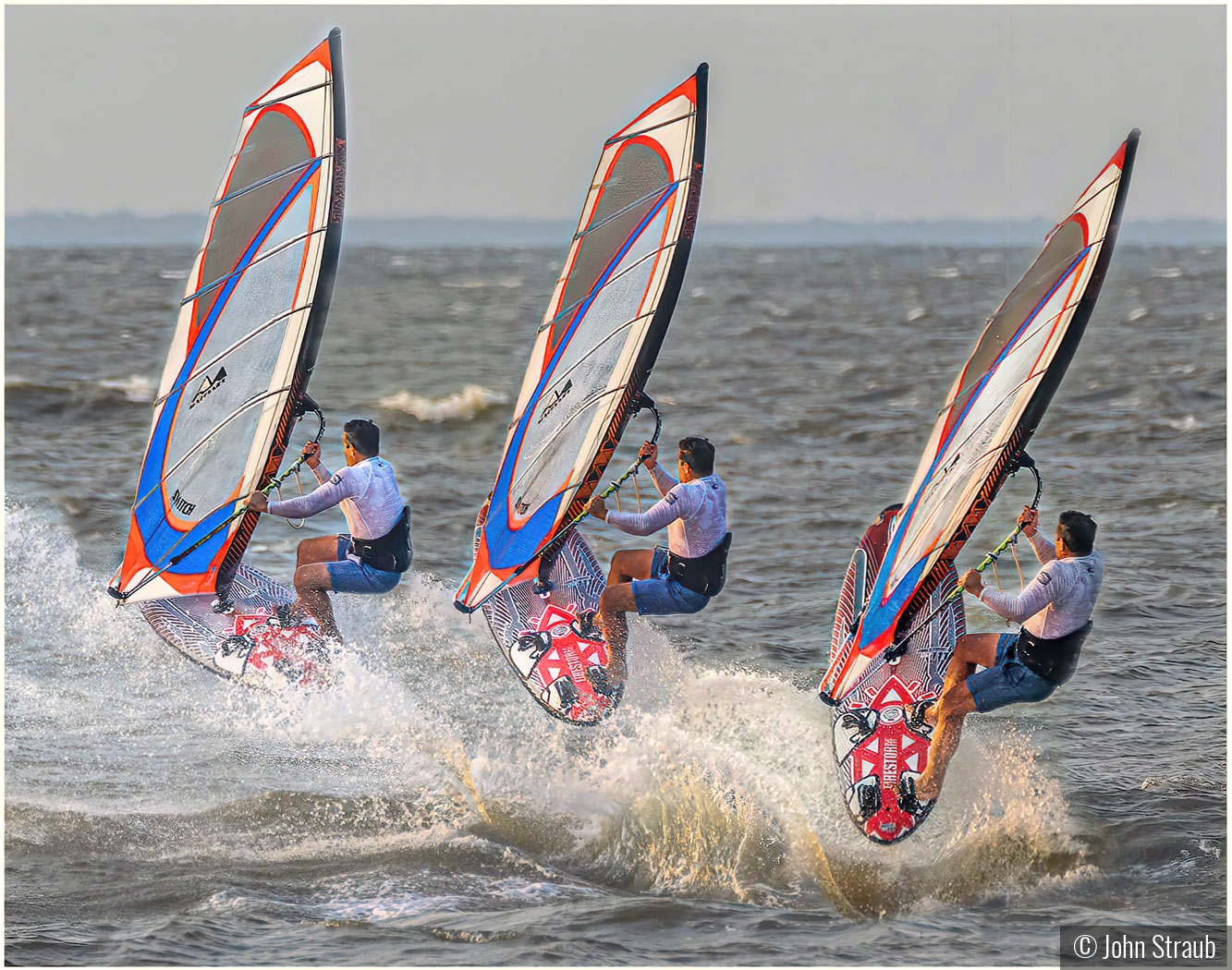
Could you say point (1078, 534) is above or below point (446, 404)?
below

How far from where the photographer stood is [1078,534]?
980 cm

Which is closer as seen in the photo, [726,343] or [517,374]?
[517,374]

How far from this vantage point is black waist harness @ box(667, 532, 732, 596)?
10.7m

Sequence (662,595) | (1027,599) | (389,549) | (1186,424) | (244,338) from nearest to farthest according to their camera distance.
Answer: (1027,599), (662,595), (389,549), (244,338), (1186,424)

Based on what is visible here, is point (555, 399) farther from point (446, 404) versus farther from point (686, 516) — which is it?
point (446, 404)

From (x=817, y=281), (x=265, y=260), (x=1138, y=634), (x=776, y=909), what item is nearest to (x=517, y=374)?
(x=1138, y=634)

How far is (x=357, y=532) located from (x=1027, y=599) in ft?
14.2

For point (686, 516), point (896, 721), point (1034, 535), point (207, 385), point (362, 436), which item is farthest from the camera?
point (207, 385)

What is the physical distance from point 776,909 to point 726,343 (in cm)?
1839

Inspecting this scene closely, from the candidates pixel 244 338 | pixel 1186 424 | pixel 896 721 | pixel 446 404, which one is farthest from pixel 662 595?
→ pixel 1186 424

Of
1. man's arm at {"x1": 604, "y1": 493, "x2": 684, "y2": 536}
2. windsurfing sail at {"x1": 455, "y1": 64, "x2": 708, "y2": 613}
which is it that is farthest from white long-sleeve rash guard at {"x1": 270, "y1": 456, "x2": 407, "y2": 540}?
man's arm at {"x1": 604, "y1": 493, "x2": 684, "y2": 536}

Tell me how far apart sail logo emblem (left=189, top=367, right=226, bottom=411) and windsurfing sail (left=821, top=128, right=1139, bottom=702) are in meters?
4.46

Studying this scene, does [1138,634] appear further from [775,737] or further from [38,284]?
[38,284]

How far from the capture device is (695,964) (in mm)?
9797
